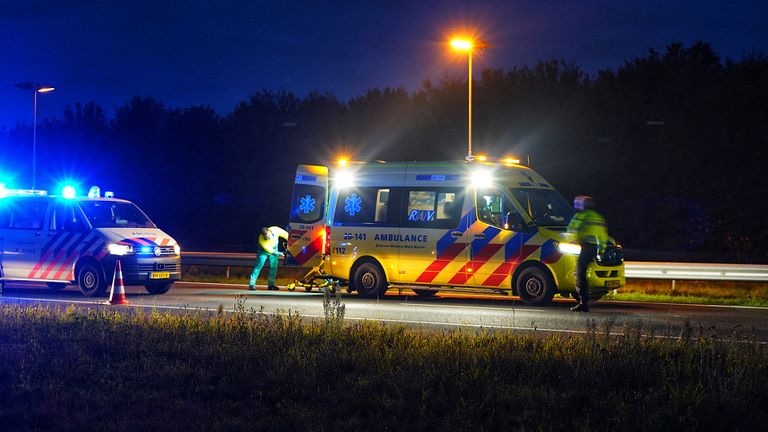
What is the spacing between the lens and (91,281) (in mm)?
18500

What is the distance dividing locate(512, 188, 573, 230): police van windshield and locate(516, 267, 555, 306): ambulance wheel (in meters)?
0.88

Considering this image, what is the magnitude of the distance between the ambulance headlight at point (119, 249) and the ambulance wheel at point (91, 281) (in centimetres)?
55

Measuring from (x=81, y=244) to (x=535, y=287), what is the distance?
28.3 ft

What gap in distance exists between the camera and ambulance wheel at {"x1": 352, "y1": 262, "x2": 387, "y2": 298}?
18312 mm

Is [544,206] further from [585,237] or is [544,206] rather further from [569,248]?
[585,237]

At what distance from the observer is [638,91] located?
5212cm

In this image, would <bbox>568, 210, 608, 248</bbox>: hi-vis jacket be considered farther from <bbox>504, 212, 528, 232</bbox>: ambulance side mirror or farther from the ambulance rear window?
the ambulance rear window

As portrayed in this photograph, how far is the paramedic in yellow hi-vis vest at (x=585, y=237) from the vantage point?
612 inches

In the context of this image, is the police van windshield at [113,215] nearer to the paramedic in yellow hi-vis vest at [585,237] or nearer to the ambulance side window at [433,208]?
the ambulance side window at [433,208]

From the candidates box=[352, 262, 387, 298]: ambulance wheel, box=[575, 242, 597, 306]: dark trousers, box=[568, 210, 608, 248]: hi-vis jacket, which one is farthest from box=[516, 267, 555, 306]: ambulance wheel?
box=[352, 262, 387, 298]: ambulance wheel

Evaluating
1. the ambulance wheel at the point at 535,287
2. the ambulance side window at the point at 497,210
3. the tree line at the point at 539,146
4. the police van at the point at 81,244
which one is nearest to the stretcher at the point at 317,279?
the police van at the point at 81,244

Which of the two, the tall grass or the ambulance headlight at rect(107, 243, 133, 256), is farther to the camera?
the ambulance headlight at rect(107, 243, 133, 256)

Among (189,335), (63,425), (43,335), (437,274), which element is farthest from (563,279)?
(63,425)

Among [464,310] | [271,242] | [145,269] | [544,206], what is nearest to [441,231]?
[544,206]
